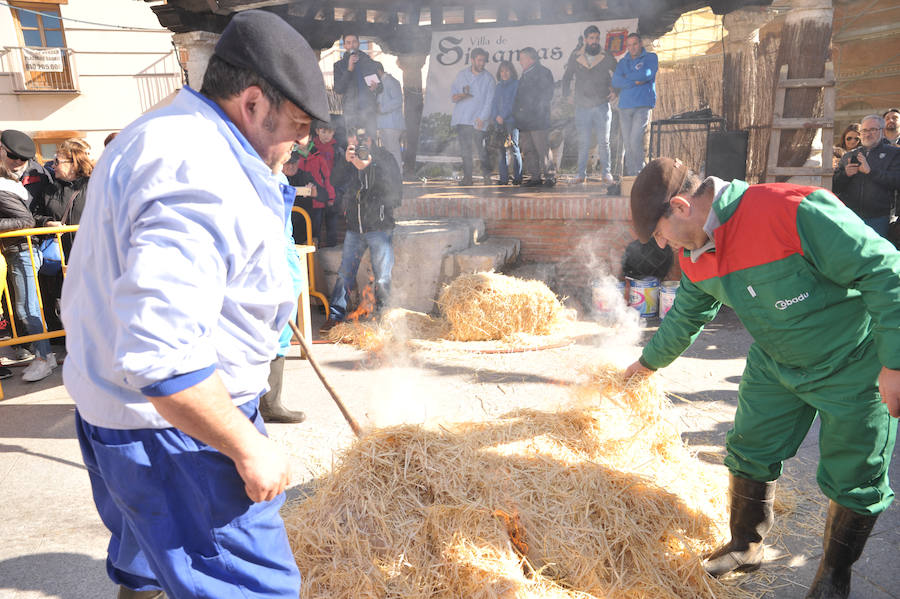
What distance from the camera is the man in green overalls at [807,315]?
1.99 m

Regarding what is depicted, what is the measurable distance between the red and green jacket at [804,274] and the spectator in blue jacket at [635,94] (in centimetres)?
599

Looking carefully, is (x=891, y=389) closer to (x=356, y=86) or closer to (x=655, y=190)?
(x=655, y=190)

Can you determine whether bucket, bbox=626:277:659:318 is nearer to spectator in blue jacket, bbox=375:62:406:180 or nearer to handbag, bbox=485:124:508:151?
spectator in blue jacket, bbox=375:62:406:180

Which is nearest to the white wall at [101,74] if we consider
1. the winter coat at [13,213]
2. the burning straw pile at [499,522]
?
the winter coat at [13,213]

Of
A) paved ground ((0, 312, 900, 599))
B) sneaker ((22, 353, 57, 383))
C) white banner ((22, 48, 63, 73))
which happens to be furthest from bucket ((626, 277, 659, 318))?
white banner ((22, 48, 63, 73))

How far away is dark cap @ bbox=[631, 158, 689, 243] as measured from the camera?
2254 mm

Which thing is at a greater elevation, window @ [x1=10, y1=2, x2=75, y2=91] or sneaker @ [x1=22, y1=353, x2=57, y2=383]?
window @ [x1=10, y1=2, x2=75, y2=91]

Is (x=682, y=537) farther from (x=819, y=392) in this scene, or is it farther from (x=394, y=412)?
(x=394, y=412)

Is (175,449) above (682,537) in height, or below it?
above

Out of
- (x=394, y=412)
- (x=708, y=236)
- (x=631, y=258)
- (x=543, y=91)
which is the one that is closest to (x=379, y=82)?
(x=543, y=91)

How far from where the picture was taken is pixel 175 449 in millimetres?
1429

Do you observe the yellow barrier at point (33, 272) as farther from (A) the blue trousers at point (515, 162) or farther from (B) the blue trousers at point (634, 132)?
(A) the blue trousers at point (515, 162)

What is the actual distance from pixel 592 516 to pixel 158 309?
1975 mm

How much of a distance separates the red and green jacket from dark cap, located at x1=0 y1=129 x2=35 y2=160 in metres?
6.57
